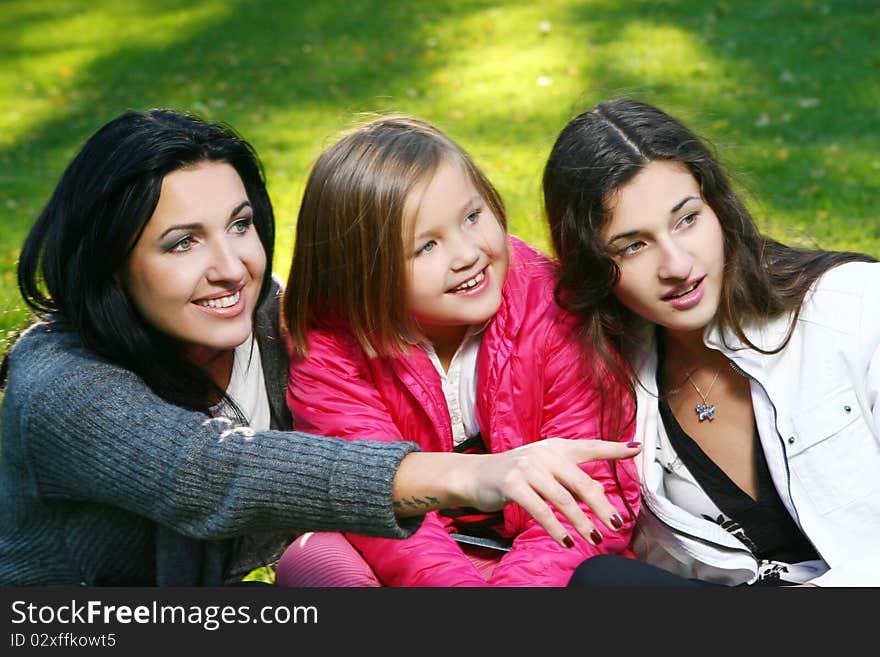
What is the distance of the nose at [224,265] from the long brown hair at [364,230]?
0.95ft

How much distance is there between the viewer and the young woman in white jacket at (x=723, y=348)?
2.68 metres

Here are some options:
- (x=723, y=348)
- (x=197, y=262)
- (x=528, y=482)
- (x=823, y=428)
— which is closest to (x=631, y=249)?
(x=723, y=348)

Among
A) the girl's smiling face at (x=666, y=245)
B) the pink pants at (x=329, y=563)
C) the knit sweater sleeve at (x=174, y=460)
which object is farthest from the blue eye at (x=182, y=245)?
the girl's smiling face at (x=666, y=245)

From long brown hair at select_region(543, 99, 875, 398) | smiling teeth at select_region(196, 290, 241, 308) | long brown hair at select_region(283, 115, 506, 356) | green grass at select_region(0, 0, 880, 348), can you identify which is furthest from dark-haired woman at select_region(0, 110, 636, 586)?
green grass at select_region(0, 0, 880, 348)

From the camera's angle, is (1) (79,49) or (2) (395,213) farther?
(1) (79,49)

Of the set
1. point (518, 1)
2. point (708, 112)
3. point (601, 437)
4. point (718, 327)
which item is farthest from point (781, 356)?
point (518, 1)

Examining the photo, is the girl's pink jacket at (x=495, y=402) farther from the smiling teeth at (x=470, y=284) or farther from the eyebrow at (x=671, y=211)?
the eyebrow at (x=671, y=211)

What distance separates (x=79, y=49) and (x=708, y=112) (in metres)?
5.89

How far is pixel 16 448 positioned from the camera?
2.61 m

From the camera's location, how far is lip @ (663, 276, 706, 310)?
2.66m

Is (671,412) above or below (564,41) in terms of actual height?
below

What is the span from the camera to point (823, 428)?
2.69 meters

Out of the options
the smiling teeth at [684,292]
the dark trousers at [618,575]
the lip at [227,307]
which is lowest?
the dark trousers at [618,575]

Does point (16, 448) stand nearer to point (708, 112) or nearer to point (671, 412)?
point (671, 412)
